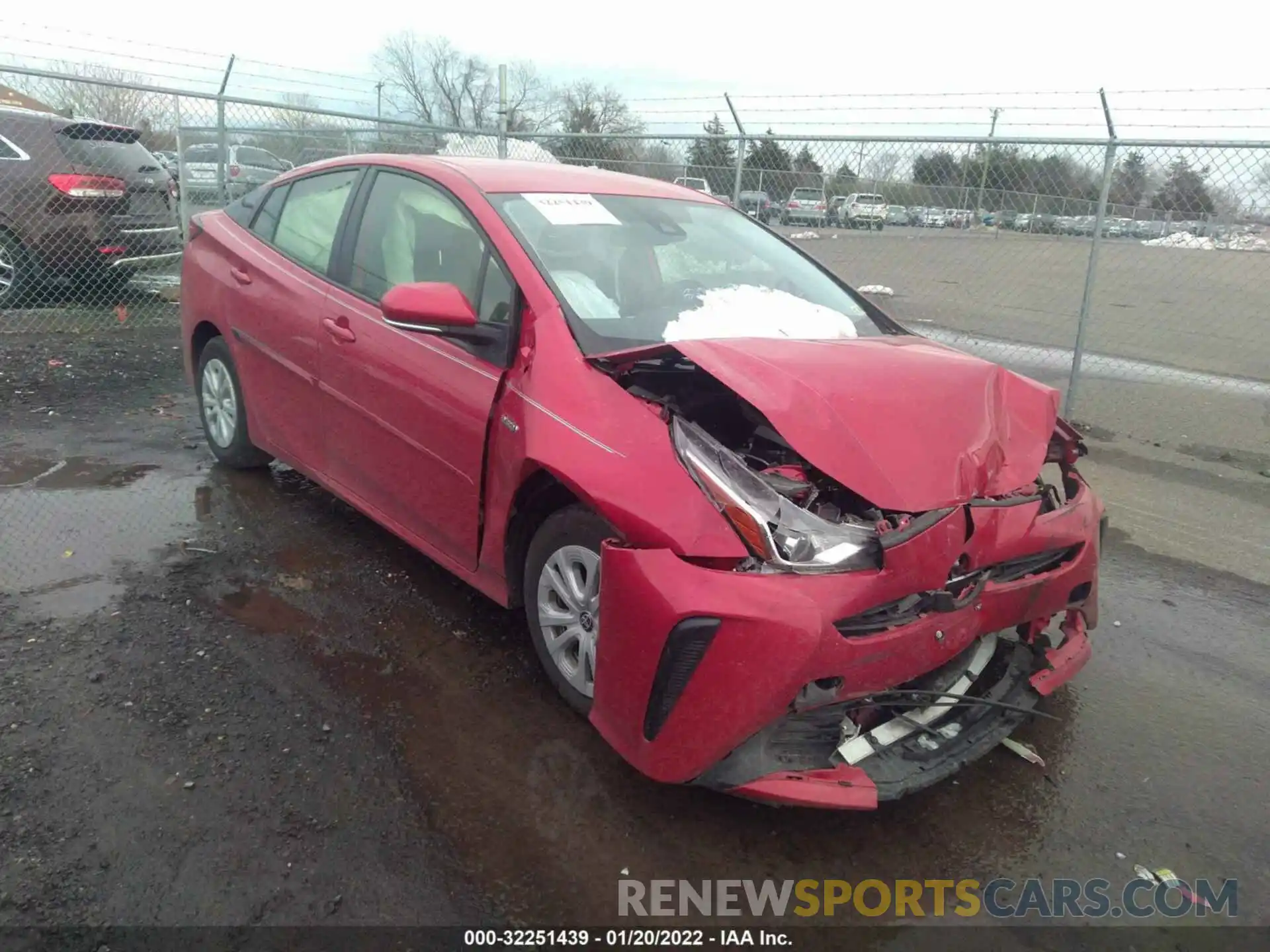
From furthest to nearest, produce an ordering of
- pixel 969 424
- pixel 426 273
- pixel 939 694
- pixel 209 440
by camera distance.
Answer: pixel 209 440 → pixel 426 273 → pixel 969 424 → pixel 939 694

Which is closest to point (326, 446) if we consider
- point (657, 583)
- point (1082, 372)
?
point (657, 583)

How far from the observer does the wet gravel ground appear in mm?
2291

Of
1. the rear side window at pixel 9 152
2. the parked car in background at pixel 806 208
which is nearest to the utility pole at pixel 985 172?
the parked car in background at pixel 806 208

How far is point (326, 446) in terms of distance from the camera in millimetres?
3971

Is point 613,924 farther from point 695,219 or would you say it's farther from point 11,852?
point 695,219

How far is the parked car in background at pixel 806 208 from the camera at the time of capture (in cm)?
819

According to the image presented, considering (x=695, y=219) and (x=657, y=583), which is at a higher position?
(x=695, y=219)

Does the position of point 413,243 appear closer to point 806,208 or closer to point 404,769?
point 404,769

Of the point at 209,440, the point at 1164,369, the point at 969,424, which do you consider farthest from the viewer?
the point at 1164,369

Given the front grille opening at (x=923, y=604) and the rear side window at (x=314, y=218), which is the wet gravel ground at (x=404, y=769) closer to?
the front grille opening at (x=923, y=604)

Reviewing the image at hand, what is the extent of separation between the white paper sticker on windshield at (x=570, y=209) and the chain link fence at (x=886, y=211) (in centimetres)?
293

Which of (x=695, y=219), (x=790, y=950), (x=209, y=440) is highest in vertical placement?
(x=695, y=219)

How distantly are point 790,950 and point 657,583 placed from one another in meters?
0.92

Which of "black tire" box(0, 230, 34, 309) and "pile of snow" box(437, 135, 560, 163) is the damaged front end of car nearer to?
"black tire" box(0, 230, 34, 309)
